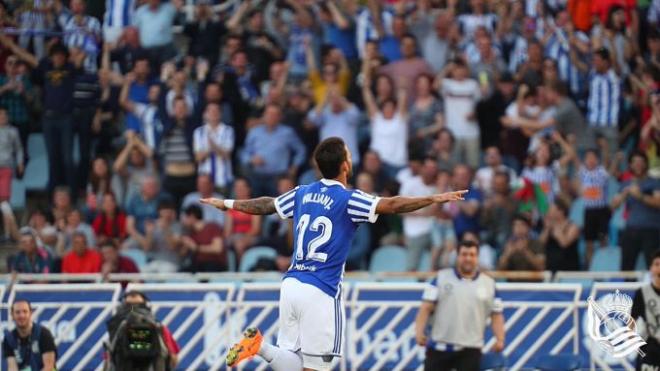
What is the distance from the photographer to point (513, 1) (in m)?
21.8

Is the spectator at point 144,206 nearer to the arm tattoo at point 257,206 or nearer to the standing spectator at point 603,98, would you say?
the standing spectator at point 603,98

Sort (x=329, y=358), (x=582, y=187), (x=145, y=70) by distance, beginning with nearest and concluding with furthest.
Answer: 1. (x=329, y=358)
2. (x=582, y=187)
3. (x=145, y=70)

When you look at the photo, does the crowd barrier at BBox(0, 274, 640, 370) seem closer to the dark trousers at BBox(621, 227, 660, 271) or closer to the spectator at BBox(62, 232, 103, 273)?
the spectator at BBox(62, 232, 103, 273)

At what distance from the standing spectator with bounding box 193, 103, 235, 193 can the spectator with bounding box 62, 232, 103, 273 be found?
2.03m

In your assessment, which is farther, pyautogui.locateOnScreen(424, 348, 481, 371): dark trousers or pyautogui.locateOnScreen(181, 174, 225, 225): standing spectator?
pyautogui.locateOnScreen(181, 174, 225, 225): standing spectator

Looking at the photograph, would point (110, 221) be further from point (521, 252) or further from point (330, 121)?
point (521, 252)

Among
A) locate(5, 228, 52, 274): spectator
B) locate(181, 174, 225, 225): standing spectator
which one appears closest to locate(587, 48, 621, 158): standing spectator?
locate(181, 174, 225, 225): standing spectator

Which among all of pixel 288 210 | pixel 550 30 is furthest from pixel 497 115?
pixel 288 210

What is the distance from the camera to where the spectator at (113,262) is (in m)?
19.0

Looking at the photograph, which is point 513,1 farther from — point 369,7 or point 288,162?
point 288,162

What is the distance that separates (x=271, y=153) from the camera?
20438 millimetres

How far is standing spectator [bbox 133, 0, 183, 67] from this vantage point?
21656mm

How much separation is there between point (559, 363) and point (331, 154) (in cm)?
457

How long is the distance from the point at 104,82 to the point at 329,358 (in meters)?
11.2
